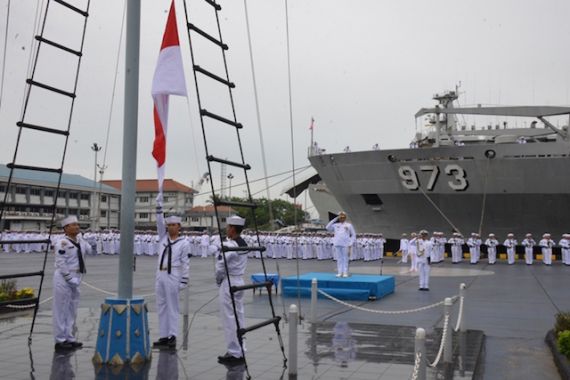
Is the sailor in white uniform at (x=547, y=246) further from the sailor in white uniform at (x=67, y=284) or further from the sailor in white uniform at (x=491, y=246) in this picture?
the sailor in white uniform at (x=67, y=284)

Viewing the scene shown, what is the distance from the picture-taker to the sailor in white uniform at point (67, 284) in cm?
768

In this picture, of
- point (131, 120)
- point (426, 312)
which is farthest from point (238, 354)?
point (426, 312)

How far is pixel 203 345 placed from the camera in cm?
807

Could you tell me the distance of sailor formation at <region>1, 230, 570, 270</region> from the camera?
92.4 feet

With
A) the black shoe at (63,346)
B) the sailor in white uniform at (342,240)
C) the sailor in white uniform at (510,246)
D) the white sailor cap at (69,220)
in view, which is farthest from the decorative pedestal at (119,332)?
the sailor in white uniform at (510,246)

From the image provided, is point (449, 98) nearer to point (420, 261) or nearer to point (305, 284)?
point (420, 261)

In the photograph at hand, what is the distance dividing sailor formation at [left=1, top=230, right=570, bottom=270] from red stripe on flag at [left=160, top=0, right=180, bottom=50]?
67.4ft

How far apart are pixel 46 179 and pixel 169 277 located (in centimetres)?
4870

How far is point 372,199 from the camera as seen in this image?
112ft

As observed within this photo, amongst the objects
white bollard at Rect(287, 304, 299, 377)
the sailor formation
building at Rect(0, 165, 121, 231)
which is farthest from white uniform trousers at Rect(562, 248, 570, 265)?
building at Rect(0, 165, 121, 231)

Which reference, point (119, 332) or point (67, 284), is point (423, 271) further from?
point (119, 332)

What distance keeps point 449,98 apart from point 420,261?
2358 cm

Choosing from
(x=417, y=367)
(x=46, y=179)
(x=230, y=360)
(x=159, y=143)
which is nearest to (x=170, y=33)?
(x=159, y=143)

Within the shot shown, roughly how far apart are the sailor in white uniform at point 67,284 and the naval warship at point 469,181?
24518 mm
